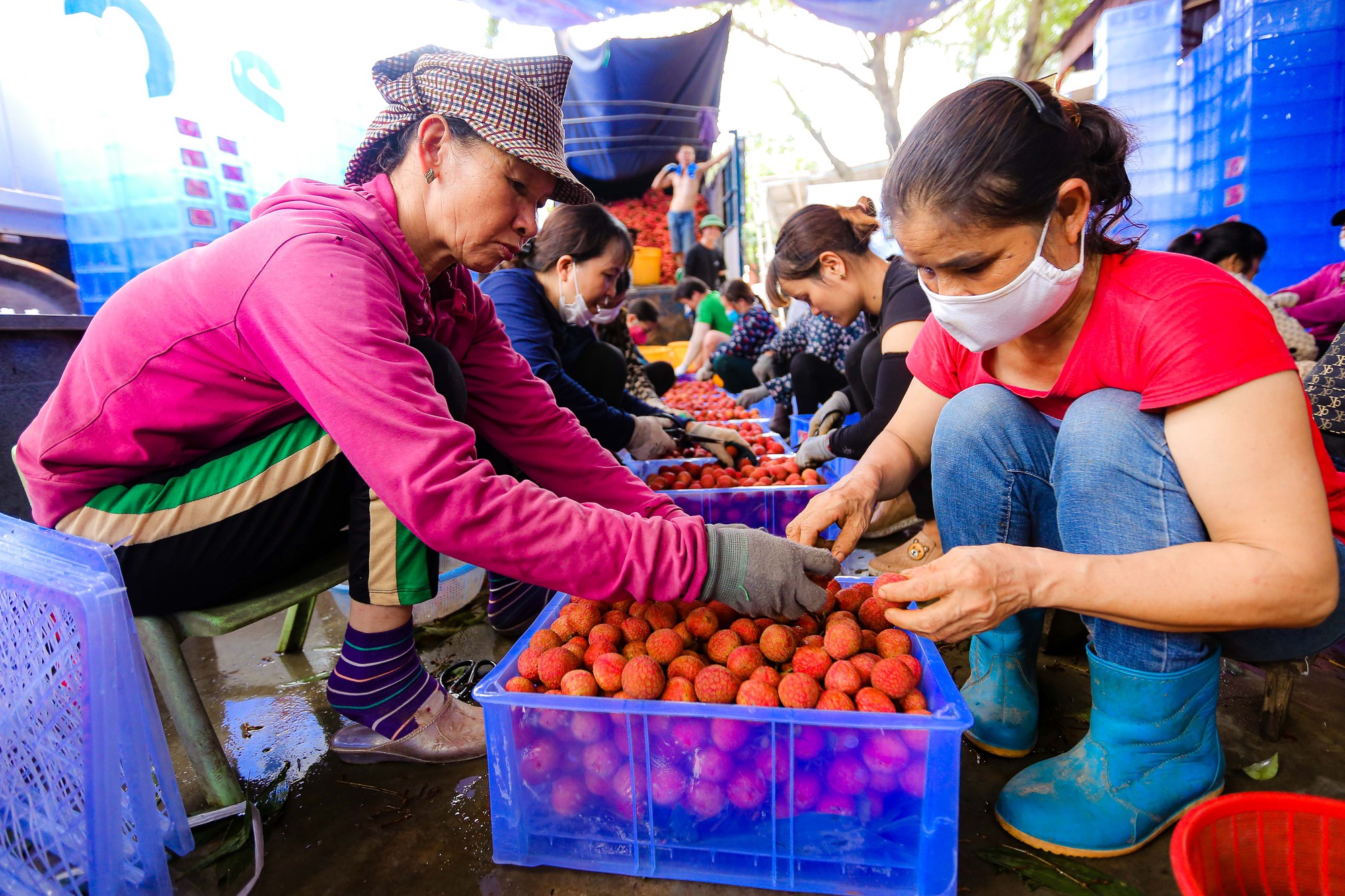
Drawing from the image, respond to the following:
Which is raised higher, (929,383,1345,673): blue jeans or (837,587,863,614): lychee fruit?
(929,383,1345,673): blue jeans

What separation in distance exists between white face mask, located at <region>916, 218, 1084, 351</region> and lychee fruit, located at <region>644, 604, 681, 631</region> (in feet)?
2.58

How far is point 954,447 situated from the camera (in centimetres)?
152

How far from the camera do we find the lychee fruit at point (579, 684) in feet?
4.03

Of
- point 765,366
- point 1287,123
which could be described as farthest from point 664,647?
point 1287,123

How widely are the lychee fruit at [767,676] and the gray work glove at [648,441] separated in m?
1.80

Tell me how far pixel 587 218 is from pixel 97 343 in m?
1.78

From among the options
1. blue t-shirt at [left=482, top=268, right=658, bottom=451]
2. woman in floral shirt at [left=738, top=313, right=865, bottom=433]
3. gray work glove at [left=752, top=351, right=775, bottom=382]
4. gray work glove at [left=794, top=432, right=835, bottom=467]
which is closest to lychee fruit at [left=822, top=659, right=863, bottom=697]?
blue t-shirt at [left=482, top=268, right=658, bottom=451]

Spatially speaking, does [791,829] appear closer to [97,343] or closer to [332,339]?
[332,339]

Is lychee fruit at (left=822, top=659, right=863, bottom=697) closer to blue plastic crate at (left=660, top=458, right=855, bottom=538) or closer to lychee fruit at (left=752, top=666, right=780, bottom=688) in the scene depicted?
lychee fruit at (left=752, top=666, right=780, bottom=688)

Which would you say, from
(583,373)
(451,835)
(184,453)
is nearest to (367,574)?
(184,453)

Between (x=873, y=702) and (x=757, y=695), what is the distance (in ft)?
0.61

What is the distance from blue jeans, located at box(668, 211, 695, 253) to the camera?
9.91m

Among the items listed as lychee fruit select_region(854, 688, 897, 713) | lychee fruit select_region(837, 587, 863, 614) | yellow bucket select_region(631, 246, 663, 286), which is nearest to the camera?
lychee fruit select_region(854, 688, 897, 713)

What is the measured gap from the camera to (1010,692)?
5.03ft
